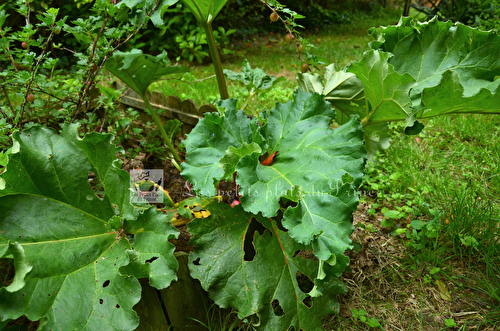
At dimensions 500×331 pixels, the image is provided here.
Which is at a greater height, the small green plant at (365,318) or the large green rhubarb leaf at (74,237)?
the large green rhubarb leaf at (74,237)

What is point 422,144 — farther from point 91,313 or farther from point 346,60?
point 346,60

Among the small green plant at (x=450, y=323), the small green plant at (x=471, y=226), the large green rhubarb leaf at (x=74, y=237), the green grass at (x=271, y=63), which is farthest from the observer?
the green grass at (x=271, y=63)

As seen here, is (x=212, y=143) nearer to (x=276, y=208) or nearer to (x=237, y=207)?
(x=237, y=207)

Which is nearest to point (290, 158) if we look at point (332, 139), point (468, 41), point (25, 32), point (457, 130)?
point (332, 139)

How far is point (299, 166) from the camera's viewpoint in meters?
1.43

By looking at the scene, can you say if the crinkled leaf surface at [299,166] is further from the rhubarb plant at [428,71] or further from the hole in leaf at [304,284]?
the hole in leaf at [304,284]

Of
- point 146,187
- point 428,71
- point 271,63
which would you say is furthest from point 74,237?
point 271,63

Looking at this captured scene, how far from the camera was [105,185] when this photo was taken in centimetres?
141

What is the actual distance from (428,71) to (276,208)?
3.27 feet

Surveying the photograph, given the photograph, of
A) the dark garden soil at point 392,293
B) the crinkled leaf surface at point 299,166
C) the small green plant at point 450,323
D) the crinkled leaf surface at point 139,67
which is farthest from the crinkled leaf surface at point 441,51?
the crinkled leaf surface at point 139,67

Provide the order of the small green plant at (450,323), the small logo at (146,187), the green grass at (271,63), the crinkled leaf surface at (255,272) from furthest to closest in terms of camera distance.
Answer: the green grass at (271,63) < the small logo at (146,187) < the small green plant at (450,323) < the crinkled leaf surface at (255,272)

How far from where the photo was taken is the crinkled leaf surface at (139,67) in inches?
66.7

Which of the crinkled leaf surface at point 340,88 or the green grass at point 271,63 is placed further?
the green grass at point 271,63

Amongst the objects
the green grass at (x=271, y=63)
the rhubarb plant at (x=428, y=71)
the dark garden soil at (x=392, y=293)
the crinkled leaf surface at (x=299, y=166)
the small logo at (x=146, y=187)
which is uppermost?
A: the rhubarb plant at (x=428, y=71)
